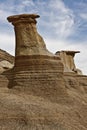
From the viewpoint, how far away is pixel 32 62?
43.1 meters

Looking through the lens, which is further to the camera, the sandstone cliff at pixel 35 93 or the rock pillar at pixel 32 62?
the rock pillar at pixel 32 62

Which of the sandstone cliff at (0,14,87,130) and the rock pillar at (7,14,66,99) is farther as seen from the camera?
the rock pillar at (7,14,66,99)

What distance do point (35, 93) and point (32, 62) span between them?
128 inches

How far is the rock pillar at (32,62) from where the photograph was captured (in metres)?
41.9

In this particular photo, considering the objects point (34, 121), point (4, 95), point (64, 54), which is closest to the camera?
point (34, 121)

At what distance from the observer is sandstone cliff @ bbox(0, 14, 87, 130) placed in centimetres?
3719

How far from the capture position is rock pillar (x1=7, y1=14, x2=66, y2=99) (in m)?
41.9

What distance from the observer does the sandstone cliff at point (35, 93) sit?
37.2 meters

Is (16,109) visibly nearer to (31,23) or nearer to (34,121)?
(34,121)

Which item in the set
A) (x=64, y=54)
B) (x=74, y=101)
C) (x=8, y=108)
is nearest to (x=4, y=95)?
(x=8, y=108)

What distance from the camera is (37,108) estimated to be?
38281 millimetres

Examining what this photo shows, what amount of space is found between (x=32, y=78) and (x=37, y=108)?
444 centimetres

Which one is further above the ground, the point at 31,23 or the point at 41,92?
the point at 31,23

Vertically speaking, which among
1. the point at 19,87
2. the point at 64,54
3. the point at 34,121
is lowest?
the point at 34,121
